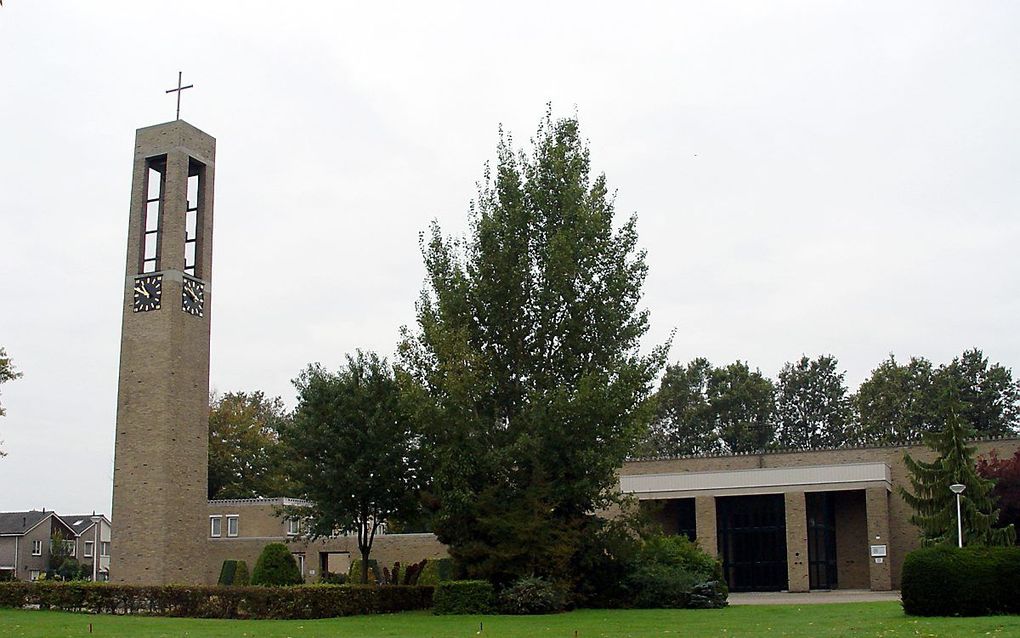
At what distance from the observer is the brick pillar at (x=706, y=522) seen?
50.7m

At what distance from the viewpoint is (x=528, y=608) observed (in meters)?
28.1

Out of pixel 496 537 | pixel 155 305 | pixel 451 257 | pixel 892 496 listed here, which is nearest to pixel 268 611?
pixel 496 537

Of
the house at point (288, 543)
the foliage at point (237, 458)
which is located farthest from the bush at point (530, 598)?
the foliage at point (237, 458)

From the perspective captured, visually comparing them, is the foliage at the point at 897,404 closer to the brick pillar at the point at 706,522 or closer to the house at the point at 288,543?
the brick pillar at the point at 706,522

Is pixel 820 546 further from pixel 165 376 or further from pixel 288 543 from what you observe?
pixel 165 376

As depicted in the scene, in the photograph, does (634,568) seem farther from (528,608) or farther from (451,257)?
(451,257)

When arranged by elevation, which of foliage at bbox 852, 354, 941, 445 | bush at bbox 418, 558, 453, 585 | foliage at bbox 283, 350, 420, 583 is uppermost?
foliage at bbox 852, 354, 941, 445

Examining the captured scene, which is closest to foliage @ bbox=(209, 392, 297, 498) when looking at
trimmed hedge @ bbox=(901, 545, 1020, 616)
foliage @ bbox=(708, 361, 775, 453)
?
foliage @ bbox=(708, 361, 775, 453)

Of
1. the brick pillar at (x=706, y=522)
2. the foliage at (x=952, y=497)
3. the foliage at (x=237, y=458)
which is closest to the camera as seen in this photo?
the foliage at (x=952, y=497)

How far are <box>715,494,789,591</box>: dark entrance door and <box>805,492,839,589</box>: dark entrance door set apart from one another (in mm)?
1306

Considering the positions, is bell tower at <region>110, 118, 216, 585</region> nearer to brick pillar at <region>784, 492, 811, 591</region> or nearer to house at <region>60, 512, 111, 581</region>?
brick pillar at <region>784, 492, 811, 591</region>

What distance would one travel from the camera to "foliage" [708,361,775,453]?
8806 centimetres

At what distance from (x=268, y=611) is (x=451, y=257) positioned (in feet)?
38.4

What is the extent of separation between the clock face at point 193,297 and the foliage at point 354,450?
16.8ft
